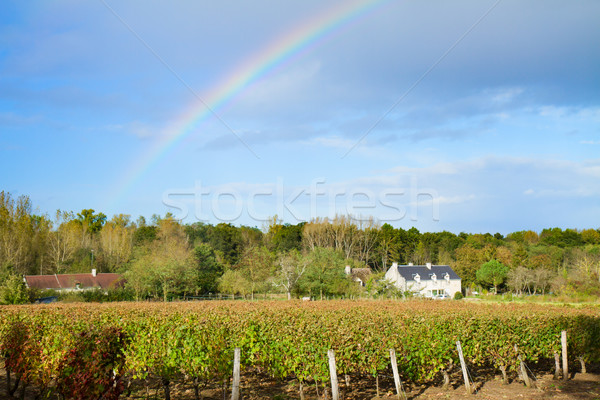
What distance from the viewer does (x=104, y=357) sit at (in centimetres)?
873

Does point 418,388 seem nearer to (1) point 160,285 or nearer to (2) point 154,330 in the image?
(2) point 154,330

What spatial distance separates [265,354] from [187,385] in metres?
3.64

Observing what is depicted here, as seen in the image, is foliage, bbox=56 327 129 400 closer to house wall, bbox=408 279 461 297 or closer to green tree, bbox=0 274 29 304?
green tree, bbox=0 274 29 304

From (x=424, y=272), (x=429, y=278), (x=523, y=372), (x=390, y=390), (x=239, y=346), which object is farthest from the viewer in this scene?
(x=424, y=272)

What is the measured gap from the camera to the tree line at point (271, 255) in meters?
51.3

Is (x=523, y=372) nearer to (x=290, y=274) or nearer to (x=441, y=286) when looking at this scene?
(x=290, y=274)

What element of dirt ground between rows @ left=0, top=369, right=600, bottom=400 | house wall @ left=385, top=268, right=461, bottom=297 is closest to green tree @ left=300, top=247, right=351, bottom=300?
house wall @ left=385, top=268, right=461, bottom=297

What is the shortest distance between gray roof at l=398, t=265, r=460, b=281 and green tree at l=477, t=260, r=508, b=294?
4.51 m

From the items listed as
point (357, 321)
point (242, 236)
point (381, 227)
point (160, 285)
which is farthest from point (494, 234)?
point (357, 321)

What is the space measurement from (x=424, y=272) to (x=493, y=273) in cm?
1035

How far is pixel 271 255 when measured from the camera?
203 feet

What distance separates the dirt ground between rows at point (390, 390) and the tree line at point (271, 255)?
32.9m

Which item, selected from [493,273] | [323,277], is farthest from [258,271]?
[493,273]

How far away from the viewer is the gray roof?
72188 mm
